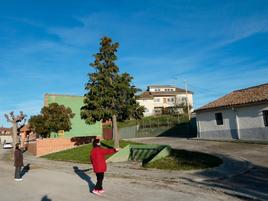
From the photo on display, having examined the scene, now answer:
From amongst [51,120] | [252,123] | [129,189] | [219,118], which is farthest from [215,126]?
[129,189]

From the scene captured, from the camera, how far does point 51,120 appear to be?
33.7 metres

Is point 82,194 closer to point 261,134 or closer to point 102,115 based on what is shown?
point 102,115

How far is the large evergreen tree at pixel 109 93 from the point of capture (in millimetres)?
23625

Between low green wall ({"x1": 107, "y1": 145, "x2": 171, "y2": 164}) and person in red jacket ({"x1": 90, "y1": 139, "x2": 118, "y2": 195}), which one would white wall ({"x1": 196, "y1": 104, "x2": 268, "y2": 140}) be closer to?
low green wall ({"x1": 107, "y1": 145, "x2": 171, "y2": 164})

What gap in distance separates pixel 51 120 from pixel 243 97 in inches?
737

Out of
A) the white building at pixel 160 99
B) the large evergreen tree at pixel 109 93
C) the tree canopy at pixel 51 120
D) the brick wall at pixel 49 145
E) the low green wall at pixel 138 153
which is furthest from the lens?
the white building at pixel 160 99

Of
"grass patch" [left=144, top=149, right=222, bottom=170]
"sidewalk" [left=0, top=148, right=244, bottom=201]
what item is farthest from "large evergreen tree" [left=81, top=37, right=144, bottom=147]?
"sidewalk" [left=0, top=148, right=244, bottom=201]

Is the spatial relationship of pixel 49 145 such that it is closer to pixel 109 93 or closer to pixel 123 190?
pixel 109 93

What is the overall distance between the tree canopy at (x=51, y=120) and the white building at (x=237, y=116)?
13779 millimetres

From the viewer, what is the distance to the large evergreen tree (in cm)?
2362

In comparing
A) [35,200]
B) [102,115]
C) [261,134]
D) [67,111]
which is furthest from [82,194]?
[67,111]

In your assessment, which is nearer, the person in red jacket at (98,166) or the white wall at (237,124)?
the person in red jacket at (98,166)

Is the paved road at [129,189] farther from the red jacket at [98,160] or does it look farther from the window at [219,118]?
the window at [219,118]

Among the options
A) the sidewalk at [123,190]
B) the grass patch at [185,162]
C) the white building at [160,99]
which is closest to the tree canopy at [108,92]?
the grass patch at [185,162]
